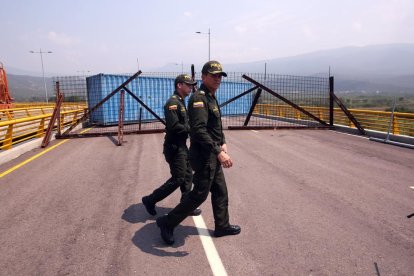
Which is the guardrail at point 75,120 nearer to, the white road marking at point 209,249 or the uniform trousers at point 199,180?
the white road marking at point 209,249

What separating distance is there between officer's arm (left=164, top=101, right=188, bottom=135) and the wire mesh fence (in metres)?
6.75

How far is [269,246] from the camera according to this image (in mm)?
3539

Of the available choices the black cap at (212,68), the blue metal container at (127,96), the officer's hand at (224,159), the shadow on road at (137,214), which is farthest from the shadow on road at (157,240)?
the blue metal container at (127,96)

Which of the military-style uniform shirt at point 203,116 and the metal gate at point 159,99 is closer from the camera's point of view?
the military-style uniform shirt at point 203,116

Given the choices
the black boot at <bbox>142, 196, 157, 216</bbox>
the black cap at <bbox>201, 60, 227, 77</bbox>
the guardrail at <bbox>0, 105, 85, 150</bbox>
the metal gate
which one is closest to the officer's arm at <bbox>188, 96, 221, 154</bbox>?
the black cap at <bbox>201, 60, 227, 77</bbox>

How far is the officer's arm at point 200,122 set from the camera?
3.30 meters

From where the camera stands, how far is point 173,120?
4137 mm

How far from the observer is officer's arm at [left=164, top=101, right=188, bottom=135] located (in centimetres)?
414

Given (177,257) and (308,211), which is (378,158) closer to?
(308,211)

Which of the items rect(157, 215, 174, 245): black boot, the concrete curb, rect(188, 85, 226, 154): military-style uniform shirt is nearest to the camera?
rect(188, 85, 226, 154): military-style uniform shirt

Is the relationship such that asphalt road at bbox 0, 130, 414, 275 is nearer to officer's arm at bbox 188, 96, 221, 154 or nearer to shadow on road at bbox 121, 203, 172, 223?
shadow on road at bbox 121, 203, 172, 223

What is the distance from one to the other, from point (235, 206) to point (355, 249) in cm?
187

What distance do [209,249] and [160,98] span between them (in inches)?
689

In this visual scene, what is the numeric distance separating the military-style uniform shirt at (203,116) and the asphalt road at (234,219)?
1263 mm
